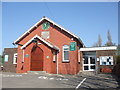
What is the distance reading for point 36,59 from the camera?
1778 centimetres

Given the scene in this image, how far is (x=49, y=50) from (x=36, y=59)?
69.8 inches

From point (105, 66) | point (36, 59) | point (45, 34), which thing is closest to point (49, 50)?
point (36, 59)

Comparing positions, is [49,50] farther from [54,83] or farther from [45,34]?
[54,83]

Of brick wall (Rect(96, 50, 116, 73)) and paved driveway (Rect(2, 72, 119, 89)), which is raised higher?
brick wall (Rect(96, 50, 116, 73))

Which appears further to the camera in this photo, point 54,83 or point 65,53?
point 65,53

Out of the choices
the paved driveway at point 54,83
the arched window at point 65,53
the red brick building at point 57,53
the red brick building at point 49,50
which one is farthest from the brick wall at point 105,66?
the paved driveway at point 54,83

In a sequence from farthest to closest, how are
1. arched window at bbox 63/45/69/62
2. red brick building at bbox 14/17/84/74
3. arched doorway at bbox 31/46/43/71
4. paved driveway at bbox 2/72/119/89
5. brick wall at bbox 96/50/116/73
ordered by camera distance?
arched window at bbox 63/45/69/62 < brick wall at bbox 96/50/116/73 < red brick building at bbox 14/17/84/74 < arched doorway at bbox 31/46/43/71 < paved driveway at bbox 2/72/119/89

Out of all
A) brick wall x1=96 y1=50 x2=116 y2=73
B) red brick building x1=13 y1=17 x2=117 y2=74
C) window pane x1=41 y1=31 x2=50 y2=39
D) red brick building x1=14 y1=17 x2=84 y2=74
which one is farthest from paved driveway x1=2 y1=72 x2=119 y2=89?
window pane x1=41 y1=31 x2=50 y2=39

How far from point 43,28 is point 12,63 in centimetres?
769

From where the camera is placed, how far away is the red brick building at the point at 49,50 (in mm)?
17672

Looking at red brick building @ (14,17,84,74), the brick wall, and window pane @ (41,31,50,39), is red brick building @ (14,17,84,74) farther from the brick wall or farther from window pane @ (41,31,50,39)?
the brick wall

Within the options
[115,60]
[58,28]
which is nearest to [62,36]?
[58,28]

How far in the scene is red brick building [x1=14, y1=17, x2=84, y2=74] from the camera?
17.7 metres

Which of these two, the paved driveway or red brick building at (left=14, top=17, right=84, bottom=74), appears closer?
the paved driveway
